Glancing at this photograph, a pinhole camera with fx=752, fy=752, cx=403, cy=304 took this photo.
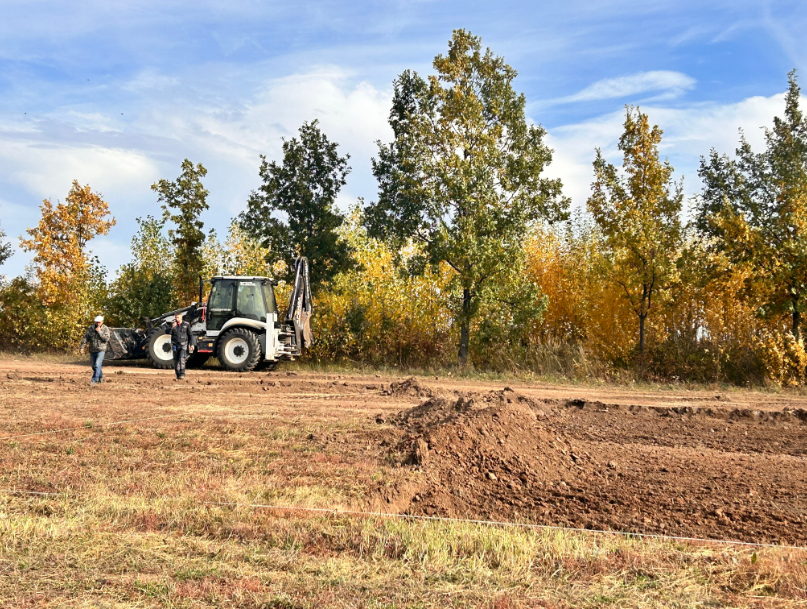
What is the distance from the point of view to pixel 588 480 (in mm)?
8547

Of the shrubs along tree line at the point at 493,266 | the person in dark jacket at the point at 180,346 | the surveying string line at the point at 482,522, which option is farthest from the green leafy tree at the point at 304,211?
the surveying string line at the point at 482,522

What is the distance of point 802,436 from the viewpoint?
11992 mm

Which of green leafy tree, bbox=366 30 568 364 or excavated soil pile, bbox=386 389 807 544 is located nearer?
excavated soil pile, bbox=386 389 807 544

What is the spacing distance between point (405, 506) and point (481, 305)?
54.5ft

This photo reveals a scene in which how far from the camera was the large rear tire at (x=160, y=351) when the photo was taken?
22000 millimetres

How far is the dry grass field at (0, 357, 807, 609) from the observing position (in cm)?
507

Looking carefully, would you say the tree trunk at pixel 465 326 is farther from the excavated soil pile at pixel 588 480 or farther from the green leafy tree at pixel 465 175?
the excavated soil pile at pixel 588 480

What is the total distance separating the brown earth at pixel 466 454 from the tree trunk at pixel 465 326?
28.7 ft

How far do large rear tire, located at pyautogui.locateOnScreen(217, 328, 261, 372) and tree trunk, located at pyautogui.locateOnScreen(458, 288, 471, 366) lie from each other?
6.65 metres

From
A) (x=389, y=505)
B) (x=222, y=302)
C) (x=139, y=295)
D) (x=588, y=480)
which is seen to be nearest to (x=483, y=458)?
(x=588, y=480)

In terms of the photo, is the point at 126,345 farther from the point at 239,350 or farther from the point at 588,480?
the point at 588,480

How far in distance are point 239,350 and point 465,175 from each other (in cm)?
886

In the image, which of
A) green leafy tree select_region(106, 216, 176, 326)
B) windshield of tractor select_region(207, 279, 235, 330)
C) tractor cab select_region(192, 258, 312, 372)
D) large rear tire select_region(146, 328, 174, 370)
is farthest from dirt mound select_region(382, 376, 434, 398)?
green leafy tree select_region(106, 216, 176, 326)

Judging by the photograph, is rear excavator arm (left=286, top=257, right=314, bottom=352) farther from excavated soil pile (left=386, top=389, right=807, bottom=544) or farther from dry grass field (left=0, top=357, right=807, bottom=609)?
excavated soil pile (left=386, top=389, right=807, bottom=544)
